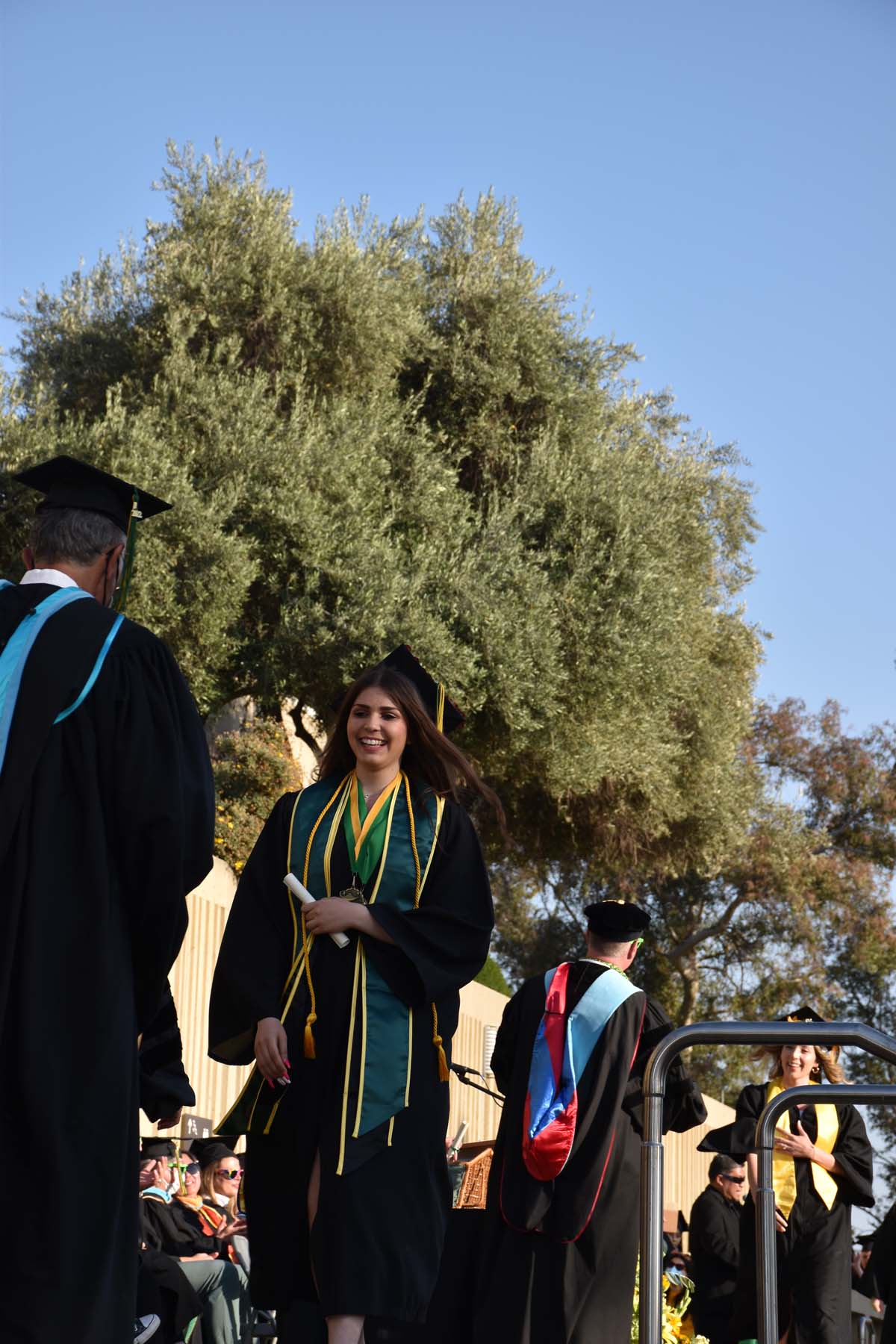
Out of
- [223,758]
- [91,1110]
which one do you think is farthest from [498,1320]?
[223,758]

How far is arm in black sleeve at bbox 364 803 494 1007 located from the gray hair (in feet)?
4.82

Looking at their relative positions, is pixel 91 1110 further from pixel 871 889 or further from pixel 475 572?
pixel 871 889

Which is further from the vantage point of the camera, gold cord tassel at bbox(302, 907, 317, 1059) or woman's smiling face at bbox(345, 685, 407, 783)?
woman's smiling face at bbox(345, 685, 407, 783)

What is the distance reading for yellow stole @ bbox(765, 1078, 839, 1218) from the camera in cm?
704

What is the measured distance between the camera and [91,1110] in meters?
2.95

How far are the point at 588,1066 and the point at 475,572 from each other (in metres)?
11.4

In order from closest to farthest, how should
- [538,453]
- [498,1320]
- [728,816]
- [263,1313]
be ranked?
1. [498,1320]
2. [263,1313]
3. [538,453]
4. [728,816]

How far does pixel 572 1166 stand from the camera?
588 cm

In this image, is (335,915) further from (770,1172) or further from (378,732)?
(770,1172)

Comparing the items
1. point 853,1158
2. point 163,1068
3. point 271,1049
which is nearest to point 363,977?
point 271,1049

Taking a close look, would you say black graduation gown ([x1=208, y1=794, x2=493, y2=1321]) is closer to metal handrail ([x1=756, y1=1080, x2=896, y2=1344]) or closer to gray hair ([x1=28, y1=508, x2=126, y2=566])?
metal handrail ([x1=756, y1=1080, x2=896, y2=1344])

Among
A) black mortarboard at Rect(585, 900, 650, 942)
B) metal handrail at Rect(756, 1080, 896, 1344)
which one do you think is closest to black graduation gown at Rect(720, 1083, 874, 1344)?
black mortarboard at Rect(585, 900, 650, 942)

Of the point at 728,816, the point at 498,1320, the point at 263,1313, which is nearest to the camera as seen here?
the point at 498,1320

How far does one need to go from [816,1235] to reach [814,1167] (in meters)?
0.30
